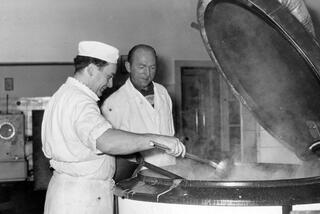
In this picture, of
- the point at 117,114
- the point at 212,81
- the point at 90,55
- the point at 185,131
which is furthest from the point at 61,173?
the point at 212,81

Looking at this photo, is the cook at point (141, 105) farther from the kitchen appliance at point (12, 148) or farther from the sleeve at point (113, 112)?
the kitchen appliance at point (12, 148)

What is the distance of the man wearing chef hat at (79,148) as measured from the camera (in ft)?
7.46

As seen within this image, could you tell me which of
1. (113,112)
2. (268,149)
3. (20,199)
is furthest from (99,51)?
(20,199)

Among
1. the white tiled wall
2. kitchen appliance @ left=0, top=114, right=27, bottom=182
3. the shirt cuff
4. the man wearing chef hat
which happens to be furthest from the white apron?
kitchen appliance @ left=0, top=114, right=27, bottom=182

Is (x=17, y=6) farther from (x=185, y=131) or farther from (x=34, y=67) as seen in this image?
(x=185, y=131)

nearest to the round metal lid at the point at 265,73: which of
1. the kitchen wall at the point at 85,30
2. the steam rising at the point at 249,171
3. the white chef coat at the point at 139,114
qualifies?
the steam rising at the point at 249,171

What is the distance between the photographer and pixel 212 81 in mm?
6449

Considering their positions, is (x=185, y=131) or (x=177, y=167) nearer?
(x=177, y=167)

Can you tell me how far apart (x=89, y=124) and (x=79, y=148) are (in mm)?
248

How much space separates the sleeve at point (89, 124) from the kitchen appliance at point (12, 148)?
3342mm

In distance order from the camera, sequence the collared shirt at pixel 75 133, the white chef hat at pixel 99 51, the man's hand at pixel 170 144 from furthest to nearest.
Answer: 1. the white chef hat at pixel 99 51
2. the collared shirt at pixel 75 133
3. the man's hand at pixel 170 144

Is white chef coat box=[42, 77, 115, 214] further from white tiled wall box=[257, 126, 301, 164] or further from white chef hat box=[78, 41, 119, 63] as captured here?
white tiled wall box=[257, 126, 301, 164]

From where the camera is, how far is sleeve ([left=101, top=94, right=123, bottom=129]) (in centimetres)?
332

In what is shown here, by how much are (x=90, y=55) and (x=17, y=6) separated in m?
3.23
